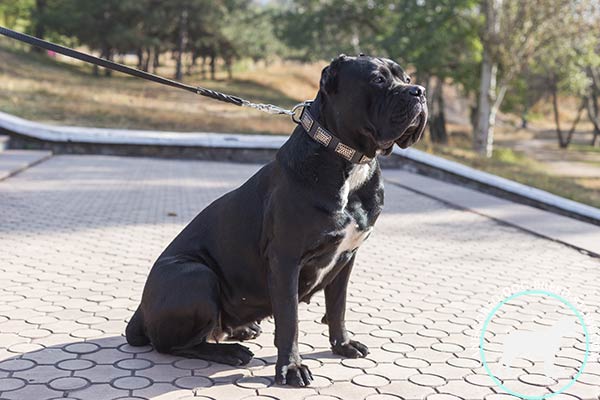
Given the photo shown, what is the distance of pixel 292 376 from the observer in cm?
303

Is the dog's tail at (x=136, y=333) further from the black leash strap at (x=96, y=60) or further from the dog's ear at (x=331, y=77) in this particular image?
the dog's ear at (x=331, y=77)

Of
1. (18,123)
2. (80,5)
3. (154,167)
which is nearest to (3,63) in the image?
(80,5)

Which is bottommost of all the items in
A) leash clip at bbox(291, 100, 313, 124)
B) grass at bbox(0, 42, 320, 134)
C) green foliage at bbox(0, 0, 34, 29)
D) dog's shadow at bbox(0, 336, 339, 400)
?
dog's shadow at bbox(0, 336, 339, 400)

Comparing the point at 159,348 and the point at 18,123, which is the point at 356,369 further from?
the point at 18,123

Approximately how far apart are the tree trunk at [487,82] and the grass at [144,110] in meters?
0.84

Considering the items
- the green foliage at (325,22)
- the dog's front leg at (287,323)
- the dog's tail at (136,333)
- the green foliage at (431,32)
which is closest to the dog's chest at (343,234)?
the dog's front leg at (287,323)

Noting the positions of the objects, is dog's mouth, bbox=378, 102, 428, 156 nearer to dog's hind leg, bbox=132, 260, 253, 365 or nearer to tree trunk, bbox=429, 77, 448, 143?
dog's hind leg, bbox=132, 260, 253, 365

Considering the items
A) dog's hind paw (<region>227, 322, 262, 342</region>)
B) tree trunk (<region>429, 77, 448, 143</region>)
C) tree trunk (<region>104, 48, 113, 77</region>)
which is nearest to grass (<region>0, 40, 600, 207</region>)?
tree trunk (<region>104, 48, 113, 77</region>)

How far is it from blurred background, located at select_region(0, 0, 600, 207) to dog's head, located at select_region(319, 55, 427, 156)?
8.92 meters

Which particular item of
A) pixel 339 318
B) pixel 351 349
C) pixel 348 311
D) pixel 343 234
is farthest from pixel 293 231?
pixel 348 311

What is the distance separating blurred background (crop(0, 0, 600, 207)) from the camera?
60.6ft

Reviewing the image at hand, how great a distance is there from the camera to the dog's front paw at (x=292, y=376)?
9.92 ft

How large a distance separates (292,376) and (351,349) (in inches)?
20.5

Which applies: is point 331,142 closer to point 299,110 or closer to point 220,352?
point 299,110
